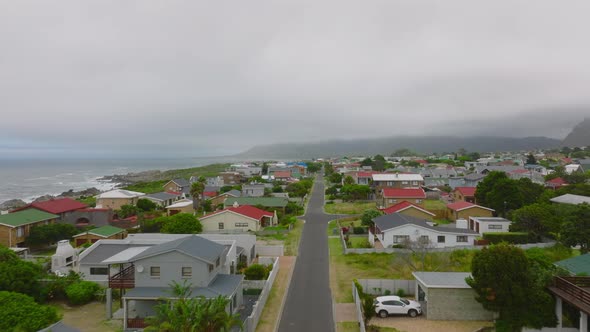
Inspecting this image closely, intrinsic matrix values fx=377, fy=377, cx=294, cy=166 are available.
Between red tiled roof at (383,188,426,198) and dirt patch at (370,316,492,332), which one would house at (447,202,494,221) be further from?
dirt patch at (370,316,492,332)

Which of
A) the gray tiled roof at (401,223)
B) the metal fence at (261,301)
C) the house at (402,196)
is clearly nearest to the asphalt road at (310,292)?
the metal fence at (261,301)

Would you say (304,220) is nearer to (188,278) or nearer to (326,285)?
(326,285)

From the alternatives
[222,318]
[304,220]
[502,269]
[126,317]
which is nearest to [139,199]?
[304,220]

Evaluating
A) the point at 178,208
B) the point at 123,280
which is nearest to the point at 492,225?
the point at 123,280

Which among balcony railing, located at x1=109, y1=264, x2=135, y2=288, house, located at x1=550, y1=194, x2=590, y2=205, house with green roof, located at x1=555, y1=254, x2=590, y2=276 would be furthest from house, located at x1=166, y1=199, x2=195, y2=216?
house, located at x1=550, y1=194, x2=590, y2=205

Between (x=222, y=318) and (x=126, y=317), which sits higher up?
(x=222, y=318)

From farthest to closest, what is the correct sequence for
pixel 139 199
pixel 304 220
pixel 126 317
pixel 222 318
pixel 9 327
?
pixel 139 199, pixel 304 220, pixel 126 317, pixel 9 327, pixel 222 318

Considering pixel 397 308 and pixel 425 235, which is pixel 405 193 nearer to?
pixel 425 235
